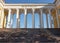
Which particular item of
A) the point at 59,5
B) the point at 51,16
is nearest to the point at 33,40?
the point at 59,5

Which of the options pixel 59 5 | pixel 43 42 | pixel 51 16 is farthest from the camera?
pixel 51 16

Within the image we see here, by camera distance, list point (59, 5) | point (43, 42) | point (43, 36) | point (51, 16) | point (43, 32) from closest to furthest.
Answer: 1. point (43, 42)
2. point (43, 36)
3. point (43, 32)
4. point (59, 5)
5. point (51, 16)

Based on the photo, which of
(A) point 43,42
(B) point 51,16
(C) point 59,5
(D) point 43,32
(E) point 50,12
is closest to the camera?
(A) point 43,42

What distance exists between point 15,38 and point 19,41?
0.72 metres

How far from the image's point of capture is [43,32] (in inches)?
656

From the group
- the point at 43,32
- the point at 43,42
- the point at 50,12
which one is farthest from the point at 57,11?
the point at 43,42

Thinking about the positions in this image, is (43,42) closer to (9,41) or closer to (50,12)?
(9,41)

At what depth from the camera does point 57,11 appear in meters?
31.8

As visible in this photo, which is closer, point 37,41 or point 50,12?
point 37,41

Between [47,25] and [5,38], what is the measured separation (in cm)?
2060

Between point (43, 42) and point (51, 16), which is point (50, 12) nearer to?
point (51, 16)

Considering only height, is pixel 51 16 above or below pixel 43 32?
above

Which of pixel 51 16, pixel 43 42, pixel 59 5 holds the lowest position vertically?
pixel 43 42

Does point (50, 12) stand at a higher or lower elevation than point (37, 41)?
higher
